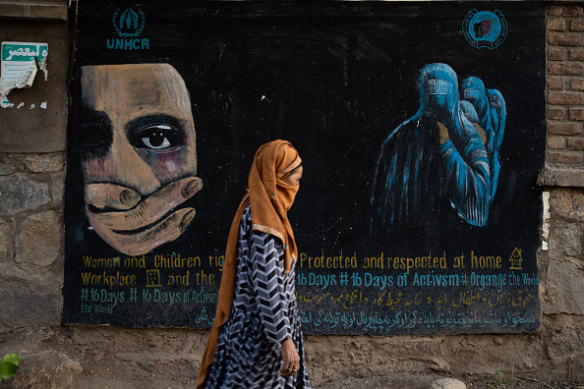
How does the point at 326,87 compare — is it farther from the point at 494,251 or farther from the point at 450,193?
the point at 494,251

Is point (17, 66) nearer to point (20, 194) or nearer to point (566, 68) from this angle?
point (20, 194)

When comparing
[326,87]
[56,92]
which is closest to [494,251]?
[326,87]

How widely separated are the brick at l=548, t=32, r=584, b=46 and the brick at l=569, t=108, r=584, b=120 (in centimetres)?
50

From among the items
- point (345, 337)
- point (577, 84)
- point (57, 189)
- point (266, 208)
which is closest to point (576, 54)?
point (577, 84)

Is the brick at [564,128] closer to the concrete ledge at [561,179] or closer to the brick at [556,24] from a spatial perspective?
the concrete ledge at [561,179]

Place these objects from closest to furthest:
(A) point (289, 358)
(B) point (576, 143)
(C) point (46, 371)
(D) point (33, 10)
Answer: (A) point (289, 358), (C) point (46, 371), (D) point (33, 10), (B) point (576, 143)

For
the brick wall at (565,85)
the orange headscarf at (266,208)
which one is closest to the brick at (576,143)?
the brick wall at (565,85)

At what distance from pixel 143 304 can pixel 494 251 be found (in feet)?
8.83

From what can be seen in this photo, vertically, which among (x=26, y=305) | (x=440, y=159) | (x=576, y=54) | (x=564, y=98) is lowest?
(x=26, y=305)

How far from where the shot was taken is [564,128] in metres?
3.97

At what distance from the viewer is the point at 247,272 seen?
2.35m

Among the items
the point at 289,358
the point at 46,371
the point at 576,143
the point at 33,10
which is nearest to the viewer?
the point at 289,358

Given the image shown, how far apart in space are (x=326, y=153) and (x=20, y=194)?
2.34 metres

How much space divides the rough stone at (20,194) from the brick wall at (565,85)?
3883 mm
